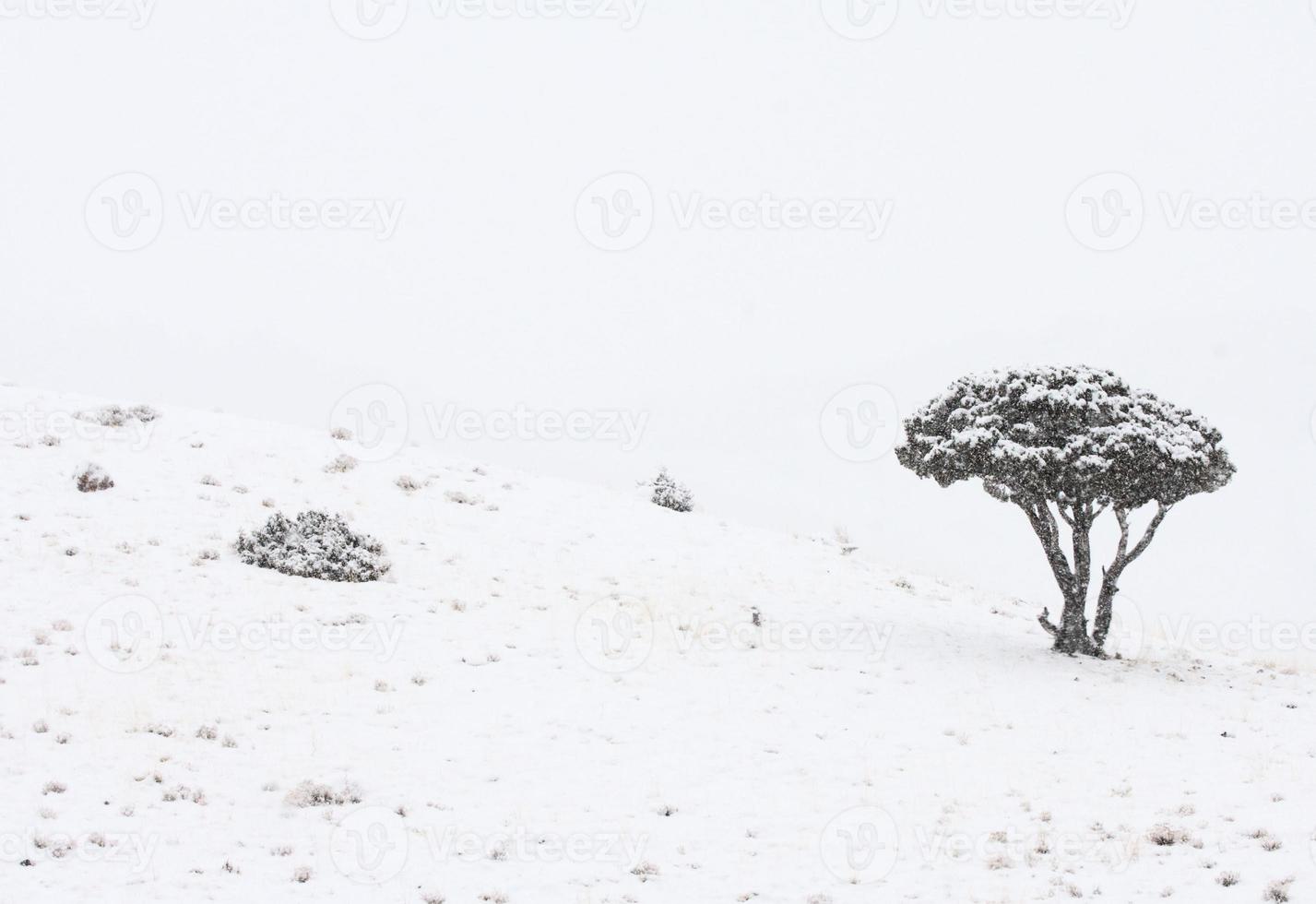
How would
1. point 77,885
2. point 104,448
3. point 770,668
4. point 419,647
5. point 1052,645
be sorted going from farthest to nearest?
point 104,448
point 1052,645
point 770,668
point 419,647
point 77,885

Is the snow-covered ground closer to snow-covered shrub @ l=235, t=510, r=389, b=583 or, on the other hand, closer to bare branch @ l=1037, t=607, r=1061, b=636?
snow-covered shrub @ l=235, t=510, r=389, b=583

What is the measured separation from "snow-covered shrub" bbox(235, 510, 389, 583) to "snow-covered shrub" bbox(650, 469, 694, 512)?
38.3 feet

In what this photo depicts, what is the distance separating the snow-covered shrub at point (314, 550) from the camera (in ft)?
54.9

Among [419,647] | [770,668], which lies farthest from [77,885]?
[770,668]

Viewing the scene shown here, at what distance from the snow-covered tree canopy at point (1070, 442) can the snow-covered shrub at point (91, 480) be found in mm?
16956

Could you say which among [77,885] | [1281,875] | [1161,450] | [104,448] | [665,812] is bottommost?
[77,885]

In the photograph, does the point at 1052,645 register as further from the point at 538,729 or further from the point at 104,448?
the point at 104,448

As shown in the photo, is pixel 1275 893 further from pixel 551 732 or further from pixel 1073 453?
pixel 1073 453

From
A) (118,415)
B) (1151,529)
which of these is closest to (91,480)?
(118,415)

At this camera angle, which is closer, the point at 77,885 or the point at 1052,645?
the point at 77,885

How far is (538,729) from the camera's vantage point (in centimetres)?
1224

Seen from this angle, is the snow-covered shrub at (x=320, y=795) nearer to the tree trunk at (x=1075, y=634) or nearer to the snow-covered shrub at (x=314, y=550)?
the snow-covered shrub at (x=314, y=550)

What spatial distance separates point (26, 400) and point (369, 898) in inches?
840

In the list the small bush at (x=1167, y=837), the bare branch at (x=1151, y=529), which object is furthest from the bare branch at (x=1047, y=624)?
the small bush at (x=1167, y=837)
